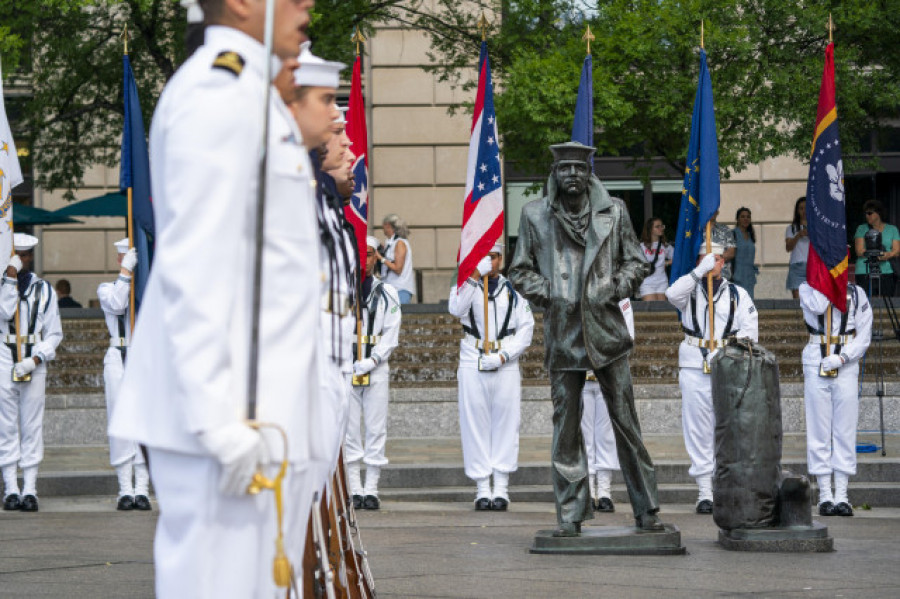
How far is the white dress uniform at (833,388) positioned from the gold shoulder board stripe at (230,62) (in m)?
9.63

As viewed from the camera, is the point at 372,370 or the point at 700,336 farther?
the point at 372,370

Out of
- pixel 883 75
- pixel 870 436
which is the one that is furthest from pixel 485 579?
pixel 883 75

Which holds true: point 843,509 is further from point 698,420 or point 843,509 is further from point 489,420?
point 489,420

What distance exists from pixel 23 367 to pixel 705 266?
19.4 feet

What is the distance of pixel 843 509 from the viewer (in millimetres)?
12445

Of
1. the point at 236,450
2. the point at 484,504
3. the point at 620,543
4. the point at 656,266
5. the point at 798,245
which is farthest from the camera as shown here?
the point at 656,266

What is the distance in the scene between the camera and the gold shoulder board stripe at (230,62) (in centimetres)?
367

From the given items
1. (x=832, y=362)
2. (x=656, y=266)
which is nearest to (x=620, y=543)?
(x=832, y=362)

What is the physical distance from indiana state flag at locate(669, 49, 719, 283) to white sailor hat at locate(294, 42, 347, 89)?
9.44 metres

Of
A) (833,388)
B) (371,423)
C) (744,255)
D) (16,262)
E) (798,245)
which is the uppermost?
(798,245)

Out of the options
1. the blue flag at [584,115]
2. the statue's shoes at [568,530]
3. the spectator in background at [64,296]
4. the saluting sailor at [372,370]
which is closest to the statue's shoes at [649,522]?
the statue's shoes at [568,530]

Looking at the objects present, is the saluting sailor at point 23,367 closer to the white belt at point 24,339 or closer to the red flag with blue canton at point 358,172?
the white belt at point 24,339

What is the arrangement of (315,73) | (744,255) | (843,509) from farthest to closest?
1. (744,255)
2. (843,509)
3. (315,73)

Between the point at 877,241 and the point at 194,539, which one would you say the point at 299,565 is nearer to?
the point at 194,539
